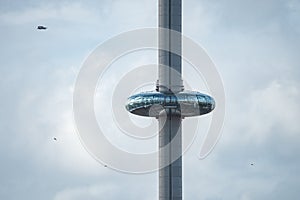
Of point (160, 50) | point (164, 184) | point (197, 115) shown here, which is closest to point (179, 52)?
point (160, 50)

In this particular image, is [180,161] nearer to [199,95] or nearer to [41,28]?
[199,95]

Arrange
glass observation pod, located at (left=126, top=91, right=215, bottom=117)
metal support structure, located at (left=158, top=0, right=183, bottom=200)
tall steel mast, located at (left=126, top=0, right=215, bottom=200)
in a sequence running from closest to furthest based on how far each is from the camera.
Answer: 1. glass observation pod, located at (left=126, top=91, right=215, bottom=117)
2. tall steel mast, located at (left=126, top=0, right=215, bottom=200)
3. metal support structure, located at (left=158, top=0, right=183, bottom=200)

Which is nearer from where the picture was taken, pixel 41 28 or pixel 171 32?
pixel 41 28

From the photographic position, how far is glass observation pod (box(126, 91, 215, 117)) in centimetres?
10956

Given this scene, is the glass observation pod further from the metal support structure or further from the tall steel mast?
the metal support structure

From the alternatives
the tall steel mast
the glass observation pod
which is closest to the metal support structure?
the tall steel mast

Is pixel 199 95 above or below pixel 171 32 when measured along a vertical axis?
below

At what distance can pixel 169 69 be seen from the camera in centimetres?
11344

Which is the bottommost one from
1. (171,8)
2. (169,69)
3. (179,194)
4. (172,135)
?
(179,194)

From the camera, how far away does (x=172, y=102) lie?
110 meters

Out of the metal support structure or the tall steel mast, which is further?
the metal support structure

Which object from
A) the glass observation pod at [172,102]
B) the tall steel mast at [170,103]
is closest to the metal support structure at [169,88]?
the tall steel mast at [170,103]

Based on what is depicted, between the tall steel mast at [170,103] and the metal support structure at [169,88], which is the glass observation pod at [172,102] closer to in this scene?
the tall steel mast at [170,103]

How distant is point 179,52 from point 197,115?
33.3 feet
